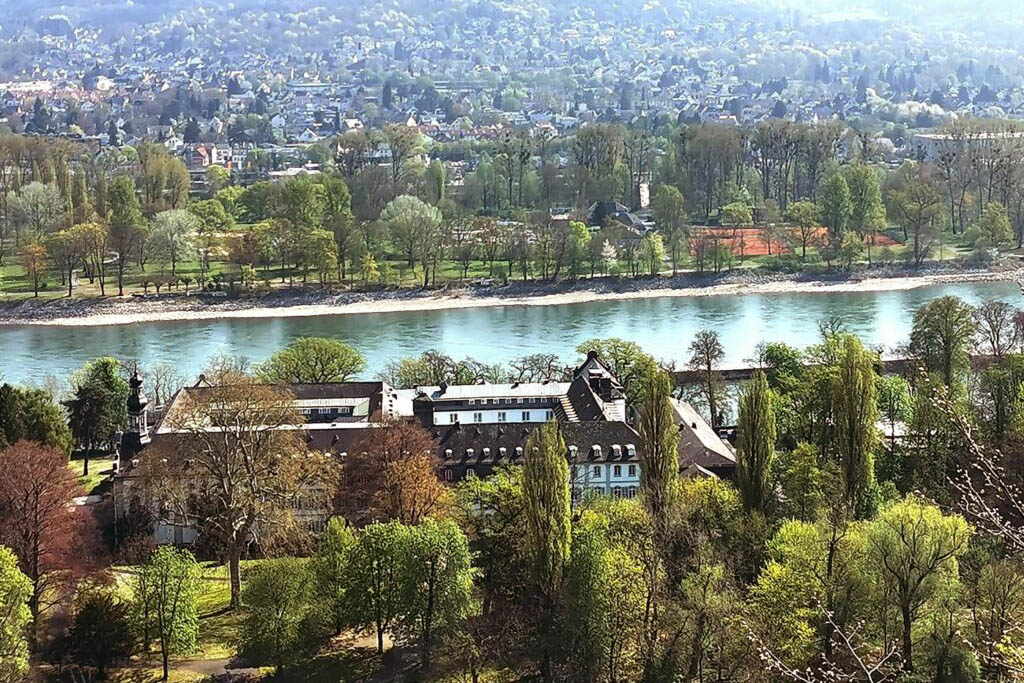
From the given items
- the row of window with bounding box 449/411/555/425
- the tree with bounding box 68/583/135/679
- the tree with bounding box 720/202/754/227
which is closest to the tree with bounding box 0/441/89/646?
the tree with bounding box 68/583/135/679

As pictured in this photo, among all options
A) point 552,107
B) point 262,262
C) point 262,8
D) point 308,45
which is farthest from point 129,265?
point 262,8

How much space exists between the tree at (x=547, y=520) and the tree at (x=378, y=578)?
52.4 inches

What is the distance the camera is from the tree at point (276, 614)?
11.9m

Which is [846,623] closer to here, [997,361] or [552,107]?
[997,361]

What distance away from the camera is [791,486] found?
1412 centimetres

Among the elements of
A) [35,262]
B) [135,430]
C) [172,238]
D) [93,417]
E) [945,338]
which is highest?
[172,238]

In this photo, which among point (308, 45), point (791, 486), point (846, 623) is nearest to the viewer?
point (846, 623)

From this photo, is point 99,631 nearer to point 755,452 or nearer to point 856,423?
point 755,452

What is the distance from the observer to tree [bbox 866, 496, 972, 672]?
10734 mm

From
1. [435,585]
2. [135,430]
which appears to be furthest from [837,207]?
[435,585]

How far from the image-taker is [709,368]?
21.8 metres

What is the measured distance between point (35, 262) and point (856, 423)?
26.1 metres

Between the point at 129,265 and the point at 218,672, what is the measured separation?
90.0 ft

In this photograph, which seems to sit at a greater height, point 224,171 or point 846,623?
point 224,171
